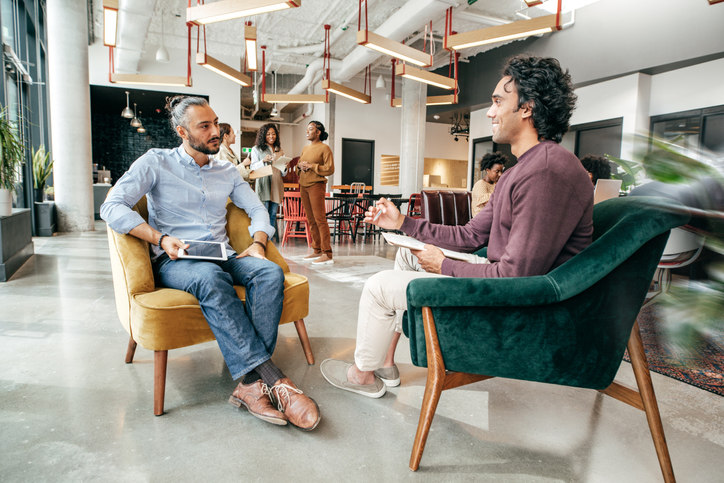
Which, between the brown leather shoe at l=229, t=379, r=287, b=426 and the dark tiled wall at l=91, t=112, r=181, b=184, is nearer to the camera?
the brown leather shoe at l=229, t=379, r=287, b=426

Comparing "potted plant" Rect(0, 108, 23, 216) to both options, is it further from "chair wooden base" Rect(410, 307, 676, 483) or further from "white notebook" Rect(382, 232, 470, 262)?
"chair wooden base" Rect(410, 307, 676, 483)

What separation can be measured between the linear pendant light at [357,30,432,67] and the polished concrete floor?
415 cm

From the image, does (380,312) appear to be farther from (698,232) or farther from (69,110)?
(69,110)

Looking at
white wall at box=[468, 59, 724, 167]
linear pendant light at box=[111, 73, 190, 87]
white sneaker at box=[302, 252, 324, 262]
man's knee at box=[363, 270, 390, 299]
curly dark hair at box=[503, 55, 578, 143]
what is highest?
linear pendant light at box=[111, 73, 190, 87]

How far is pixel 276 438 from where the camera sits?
1477 millimetres

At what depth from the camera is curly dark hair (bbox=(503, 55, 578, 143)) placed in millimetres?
1379

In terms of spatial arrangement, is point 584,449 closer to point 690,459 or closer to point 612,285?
point 690,459

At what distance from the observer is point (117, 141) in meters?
13.0

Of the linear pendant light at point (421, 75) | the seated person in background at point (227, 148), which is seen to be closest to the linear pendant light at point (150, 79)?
the seated person in background at point (227, 148)

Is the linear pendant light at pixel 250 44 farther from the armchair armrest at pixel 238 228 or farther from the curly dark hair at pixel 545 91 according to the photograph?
the curly dark hair at pixel 545 91

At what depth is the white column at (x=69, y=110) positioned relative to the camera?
6.63 m

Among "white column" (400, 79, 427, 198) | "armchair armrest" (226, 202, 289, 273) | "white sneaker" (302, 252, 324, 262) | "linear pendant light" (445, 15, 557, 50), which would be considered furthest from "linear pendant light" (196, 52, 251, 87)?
"armchair armrest" (226, 202, 289, 273)

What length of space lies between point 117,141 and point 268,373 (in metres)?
13.8

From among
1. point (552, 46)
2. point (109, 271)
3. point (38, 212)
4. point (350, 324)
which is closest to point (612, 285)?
point (350, 324)
